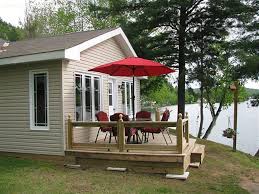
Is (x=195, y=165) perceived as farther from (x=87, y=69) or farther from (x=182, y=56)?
(x=182, y=56)

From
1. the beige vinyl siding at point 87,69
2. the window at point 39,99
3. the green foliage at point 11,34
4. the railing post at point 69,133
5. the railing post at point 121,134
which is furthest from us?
the green foliage at point 11,34

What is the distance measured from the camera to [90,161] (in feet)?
30.2

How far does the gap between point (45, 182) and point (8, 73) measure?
3952mm

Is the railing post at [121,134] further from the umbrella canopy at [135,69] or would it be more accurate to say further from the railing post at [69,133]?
the umbrella canopy at [135,69]

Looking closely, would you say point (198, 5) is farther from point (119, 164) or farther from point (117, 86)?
point (119, 164)

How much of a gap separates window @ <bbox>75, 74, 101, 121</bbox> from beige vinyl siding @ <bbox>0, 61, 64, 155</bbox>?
31.6 inches

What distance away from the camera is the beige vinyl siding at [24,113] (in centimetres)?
942

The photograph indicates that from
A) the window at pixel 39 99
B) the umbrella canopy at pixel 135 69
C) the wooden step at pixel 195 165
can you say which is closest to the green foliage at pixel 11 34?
the window at pixel 39 99

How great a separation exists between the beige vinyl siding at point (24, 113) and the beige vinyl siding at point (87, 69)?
25 cm

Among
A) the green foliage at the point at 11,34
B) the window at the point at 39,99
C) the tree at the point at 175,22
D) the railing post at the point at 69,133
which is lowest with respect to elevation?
the railing post at the point at 69,133

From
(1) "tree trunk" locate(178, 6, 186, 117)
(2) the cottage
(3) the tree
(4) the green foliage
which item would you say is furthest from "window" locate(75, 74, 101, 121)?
(4) the green foliage

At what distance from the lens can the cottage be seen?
9.35 m

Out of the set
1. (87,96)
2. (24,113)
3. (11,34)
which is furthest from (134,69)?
(11,34)

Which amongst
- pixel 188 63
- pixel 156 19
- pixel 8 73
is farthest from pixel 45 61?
pixel 188 63
